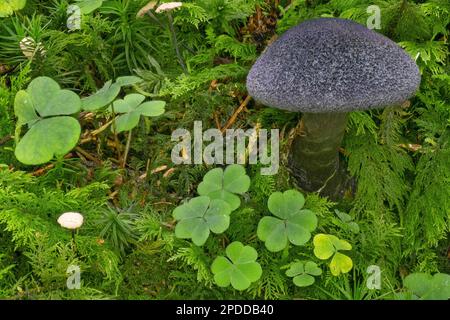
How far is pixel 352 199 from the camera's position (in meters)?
2.27

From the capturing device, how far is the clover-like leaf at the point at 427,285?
5.70 feet

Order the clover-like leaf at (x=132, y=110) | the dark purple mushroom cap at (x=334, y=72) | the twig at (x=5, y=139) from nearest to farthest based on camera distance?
1. the dark purple mushroom cap at (x=334, y=72)
2. the clover-like leaf at (x=132, y=110)
3. the twig at (x=5, y=139)

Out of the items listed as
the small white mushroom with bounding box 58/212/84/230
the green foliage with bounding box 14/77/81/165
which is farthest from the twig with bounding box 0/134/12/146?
the small white mushroom with bounding box 58/212/84/230

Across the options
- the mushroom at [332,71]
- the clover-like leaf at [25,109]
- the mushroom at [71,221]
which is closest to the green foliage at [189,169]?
the clover-like leaf at [25,109]

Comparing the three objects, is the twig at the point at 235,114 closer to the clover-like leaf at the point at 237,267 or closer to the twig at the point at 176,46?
the twig at the point at 176,46

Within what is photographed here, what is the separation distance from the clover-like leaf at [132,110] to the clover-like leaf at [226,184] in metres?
0.32

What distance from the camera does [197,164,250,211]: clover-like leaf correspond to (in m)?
1.91

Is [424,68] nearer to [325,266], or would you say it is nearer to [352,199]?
Result: [352,199]

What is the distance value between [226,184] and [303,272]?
0.43m

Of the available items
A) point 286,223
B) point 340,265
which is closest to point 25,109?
point 286,223

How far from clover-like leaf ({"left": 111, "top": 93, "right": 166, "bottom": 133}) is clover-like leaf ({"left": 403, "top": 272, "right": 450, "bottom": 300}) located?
110 cm

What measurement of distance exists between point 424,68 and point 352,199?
662 mm

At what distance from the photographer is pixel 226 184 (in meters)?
1.93

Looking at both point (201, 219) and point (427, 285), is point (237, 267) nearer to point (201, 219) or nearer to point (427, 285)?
point (201, 219)
